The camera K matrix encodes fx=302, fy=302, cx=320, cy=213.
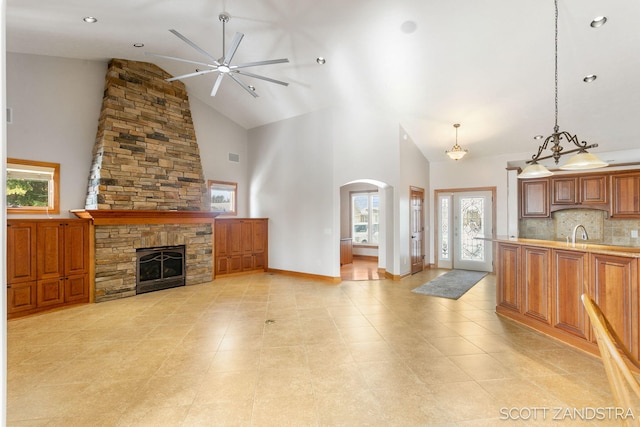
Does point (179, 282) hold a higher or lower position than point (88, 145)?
lower

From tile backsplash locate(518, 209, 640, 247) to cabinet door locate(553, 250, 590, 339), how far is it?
12.9 ft

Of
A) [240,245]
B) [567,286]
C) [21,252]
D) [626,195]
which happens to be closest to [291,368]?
[567,286]

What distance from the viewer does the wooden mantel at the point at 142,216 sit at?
197 inches

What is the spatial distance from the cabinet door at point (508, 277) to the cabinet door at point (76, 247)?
21.1 ft

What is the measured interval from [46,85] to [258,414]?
19.7 feet

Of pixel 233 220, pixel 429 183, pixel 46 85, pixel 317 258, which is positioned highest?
pixel 46 85

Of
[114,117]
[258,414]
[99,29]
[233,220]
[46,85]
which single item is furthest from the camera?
[233,220]

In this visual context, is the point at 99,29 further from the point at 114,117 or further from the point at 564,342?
the point at 564,342

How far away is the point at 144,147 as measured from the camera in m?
5.74

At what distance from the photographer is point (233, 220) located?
7156mm

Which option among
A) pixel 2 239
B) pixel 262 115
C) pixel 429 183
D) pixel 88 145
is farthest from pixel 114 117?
pixel 429 183

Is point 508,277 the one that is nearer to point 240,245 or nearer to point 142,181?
point 240,245

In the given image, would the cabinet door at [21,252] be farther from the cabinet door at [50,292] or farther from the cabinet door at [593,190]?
the cabinet door at [593,190]

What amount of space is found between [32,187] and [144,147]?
5.79ft
